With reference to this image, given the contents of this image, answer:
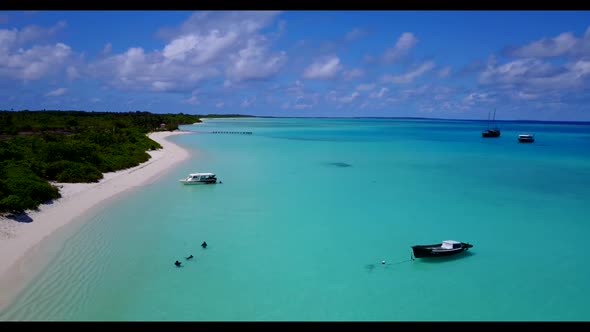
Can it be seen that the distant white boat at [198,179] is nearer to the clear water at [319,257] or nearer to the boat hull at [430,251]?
the clear water at [319,257]

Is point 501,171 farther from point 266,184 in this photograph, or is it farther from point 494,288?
point 494,288

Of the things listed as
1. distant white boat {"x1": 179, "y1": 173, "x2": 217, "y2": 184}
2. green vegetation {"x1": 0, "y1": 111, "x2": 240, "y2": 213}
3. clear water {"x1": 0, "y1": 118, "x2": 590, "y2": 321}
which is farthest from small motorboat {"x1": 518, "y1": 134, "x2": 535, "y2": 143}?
distant white boat {"x1": 179, "y1": 173, "x2": 217, "y2": 184}

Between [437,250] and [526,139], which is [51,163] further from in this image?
[526,139]

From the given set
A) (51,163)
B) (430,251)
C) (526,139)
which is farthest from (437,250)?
(526,139)

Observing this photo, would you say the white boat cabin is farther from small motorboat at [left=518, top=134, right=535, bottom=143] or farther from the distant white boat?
small motorboat at [left=518, top=134, right=535, bottom=143]
